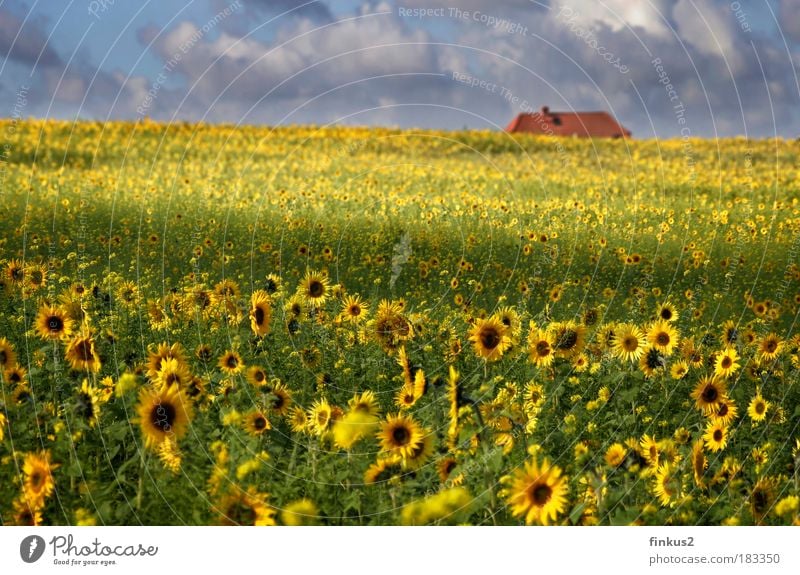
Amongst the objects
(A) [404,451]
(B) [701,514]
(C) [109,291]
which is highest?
(C) [109,291]

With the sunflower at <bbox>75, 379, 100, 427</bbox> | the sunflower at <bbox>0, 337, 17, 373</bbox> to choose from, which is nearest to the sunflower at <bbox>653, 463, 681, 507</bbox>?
the sunflower at <bbox>75, 379, 100, 427</bbox>

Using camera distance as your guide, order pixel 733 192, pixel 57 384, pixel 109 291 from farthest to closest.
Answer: pixel 733 192
pixel 109 291
pixel 57 384

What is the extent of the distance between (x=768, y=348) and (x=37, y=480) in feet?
11.8

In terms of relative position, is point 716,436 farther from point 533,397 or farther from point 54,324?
point 54,324

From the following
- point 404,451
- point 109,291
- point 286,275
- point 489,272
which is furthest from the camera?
point 489,272

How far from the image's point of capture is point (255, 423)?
343 centimetres

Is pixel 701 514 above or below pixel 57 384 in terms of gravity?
below

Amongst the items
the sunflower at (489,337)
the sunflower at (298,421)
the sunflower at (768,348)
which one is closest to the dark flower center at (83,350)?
the sunflower at (298,421)

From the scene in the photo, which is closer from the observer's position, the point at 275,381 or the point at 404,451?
the point at 404,451

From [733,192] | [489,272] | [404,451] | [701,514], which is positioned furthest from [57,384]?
[733,192]

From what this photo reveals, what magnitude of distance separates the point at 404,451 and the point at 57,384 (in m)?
1.81

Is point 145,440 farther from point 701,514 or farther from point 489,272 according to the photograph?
point 489,272

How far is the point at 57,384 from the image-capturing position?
12.9ft

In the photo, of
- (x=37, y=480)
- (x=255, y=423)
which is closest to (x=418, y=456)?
(x=255, y=423)
